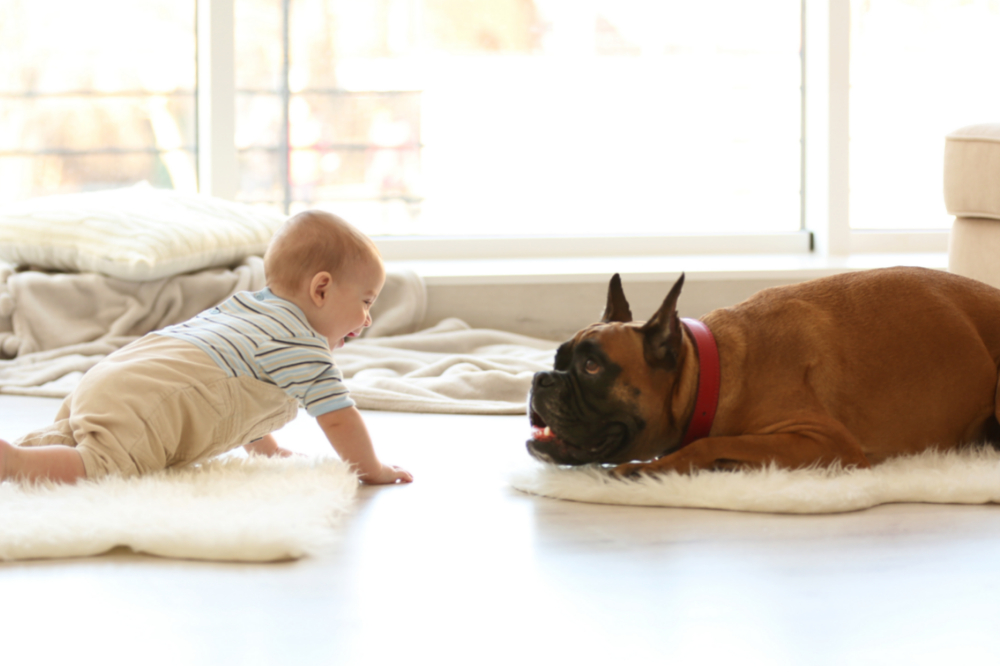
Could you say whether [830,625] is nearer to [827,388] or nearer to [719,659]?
[719,659]

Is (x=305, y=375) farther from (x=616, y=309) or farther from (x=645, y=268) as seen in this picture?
(x=645, y=268)

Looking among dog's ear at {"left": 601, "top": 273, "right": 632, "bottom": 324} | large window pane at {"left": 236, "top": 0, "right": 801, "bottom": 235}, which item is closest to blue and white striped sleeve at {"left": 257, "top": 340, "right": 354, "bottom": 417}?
dog's ear at {"left": 601, "top": 273, "right": 632, "bottom": 324}

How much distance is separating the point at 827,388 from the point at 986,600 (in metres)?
0.50

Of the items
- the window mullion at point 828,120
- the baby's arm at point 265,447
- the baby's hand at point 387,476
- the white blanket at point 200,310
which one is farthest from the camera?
the window mullion at point 828,120

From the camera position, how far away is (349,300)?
65.6 inches

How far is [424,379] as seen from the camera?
256 centimetres

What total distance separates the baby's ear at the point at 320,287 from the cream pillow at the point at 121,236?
4.53 feet

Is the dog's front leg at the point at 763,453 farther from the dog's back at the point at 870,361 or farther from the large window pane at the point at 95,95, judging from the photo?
the large window pane at the point at 95,95

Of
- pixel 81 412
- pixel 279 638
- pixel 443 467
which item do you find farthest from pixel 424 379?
pixel 279 638

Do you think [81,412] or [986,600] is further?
[81,412]

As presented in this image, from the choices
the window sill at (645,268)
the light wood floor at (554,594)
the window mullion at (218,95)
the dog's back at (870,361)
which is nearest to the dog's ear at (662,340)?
the dog's back at (870,361)

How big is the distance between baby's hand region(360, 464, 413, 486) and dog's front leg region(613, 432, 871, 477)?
0.40 m

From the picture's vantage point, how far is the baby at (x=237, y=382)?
1.49 m

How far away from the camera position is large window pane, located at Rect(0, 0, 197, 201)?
3807mm
